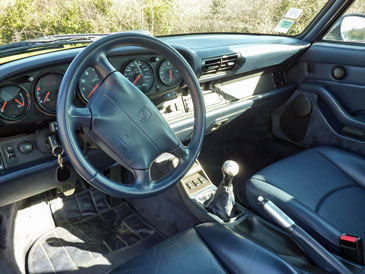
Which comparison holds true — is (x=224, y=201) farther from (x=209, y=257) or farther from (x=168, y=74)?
(x=168, y=74)

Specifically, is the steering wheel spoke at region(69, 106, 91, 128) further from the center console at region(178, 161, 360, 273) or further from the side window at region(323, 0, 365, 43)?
the side window at region(323, 0, 365, 43)

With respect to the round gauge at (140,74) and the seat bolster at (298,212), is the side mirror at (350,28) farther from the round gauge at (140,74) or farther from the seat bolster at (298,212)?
the round gauge at (140,74)

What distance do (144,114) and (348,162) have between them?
4.22ft

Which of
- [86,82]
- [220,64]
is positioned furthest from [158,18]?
[86,82]

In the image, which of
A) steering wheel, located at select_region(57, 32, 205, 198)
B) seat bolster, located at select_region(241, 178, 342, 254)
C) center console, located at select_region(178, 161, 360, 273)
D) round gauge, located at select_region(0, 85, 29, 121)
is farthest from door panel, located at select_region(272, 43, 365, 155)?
round gauge, located at select_region(0, 85, 29, 121)

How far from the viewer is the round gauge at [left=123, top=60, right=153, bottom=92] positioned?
1.63 metres

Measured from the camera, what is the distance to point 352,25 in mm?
2215

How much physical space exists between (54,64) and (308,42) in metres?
1.84

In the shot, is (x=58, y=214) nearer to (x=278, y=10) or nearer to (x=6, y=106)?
(x=6, y=106)

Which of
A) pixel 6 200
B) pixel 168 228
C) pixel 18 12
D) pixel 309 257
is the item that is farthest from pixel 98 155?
pixel 18 12

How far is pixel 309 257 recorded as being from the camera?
132 cm

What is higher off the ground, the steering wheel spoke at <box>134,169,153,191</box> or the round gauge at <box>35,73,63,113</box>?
the round gauge at <box>35,73,63,113</box>

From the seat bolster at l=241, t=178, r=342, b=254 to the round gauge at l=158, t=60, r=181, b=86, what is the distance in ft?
2.26

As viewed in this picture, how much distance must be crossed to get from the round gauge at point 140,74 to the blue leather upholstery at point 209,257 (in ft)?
2.58
